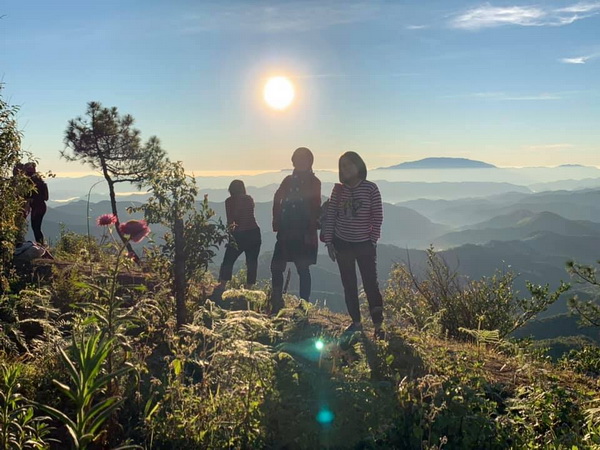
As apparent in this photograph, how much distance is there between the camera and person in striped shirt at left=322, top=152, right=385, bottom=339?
532 cm

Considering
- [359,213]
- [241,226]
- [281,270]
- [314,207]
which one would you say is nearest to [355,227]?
[359,213]

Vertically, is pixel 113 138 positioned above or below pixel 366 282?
above

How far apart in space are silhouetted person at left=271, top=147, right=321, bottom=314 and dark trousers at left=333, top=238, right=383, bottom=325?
0.78 m

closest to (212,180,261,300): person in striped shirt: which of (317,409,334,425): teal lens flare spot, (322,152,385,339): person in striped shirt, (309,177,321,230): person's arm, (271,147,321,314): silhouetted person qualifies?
(271,147,321,314): silhouetted person

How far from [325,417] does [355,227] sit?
2619 millimetres

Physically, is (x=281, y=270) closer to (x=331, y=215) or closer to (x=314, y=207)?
(x=314, y=207)

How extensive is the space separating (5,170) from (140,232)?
178 cm

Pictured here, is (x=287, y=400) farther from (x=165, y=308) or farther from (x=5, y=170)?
(x=5, y=170)

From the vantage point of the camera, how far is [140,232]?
4.04 m

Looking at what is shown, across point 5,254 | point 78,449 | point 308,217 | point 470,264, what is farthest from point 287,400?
point 470,264

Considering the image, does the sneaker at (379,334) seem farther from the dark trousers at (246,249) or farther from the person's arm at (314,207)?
the dark trousers at (246,249)

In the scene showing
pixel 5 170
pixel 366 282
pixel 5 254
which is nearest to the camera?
pixel 5 170

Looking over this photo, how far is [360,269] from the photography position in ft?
17.9

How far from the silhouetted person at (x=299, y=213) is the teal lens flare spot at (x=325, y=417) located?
10.4ft
